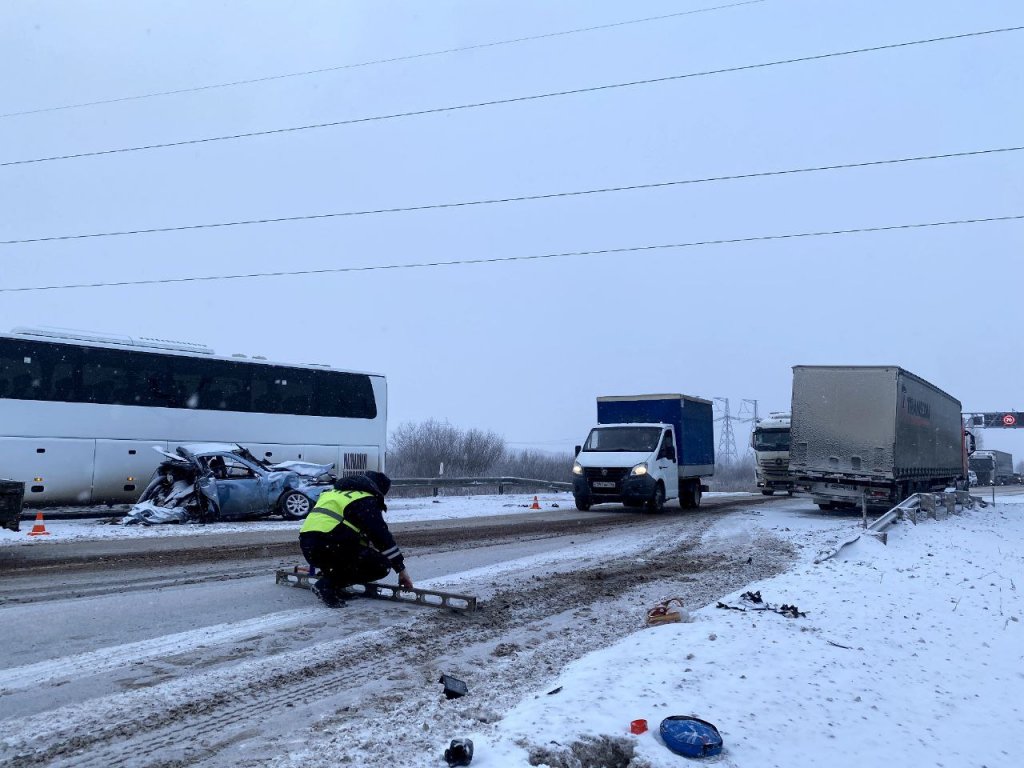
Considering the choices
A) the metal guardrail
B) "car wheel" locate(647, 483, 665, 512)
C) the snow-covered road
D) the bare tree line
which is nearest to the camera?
the snow-covered road

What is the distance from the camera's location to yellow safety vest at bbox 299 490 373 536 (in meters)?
6.91

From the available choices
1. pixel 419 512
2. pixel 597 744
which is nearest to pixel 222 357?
pixel 419 512

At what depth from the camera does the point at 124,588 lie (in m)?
7.85

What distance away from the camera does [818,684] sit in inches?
187

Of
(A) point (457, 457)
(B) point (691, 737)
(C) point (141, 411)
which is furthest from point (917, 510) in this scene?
(A) point (457, 457)

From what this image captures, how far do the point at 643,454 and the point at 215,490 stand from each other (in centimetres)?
1048

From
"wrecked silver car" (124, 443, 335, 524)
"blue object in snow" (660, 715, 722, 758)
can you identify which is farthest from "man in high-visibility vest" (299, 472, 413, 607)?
"wrecked silver car" (124, 443, 335, 524)

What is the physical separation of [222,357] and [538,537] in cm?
1015

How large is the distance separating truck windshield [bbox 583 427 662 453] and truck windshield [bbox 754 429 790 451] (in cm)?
989

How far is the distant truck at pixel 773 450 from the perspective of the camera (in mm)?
29359

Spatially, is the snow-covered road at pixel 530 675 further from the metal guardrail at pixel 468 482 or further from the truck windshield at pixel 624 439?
the metal guardrail at pixel 468 482

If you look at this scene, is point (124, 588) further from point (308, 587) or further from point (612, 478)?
point (612, 478)

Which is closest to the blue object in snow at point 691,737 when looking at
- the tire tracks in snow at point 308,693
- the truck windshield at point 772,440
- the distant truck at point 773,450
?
the tire tracks in snow at point 308,693

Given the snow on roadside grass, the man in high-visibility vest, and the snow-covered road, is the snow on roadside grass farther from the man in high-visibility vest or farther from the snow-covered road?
the man in high-visibility vest
